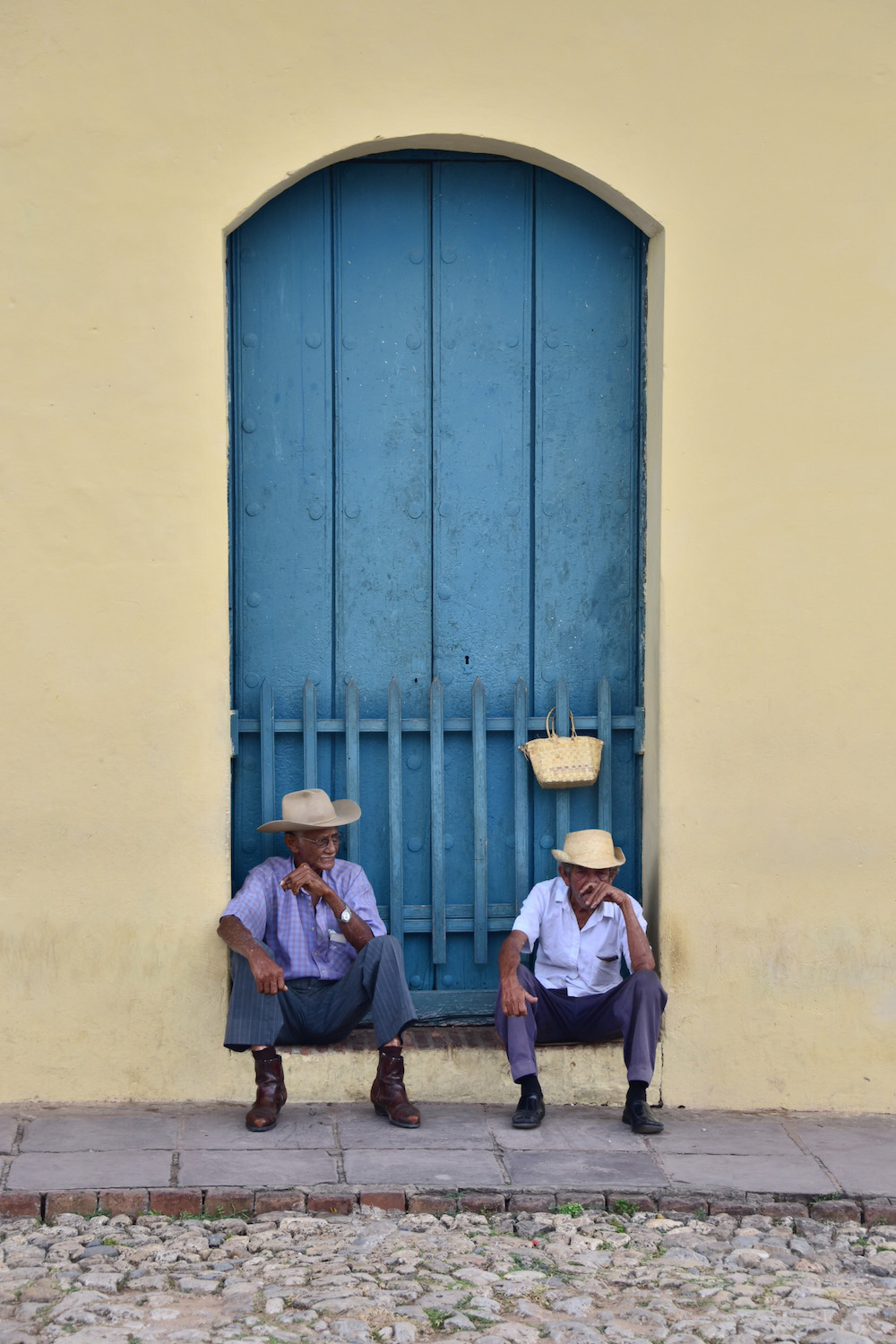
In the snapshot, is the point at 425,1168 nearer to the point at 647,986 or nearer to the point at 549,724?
the point at 647,986

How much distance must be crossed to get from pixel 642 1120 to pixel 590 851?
0.89 metres

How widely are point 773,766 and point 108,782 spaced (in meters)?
2.32

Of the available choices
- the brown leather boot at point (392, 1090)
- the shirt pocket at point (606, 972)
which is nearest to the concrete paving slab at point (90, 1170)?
the brown leather boot at point (392, 1090)

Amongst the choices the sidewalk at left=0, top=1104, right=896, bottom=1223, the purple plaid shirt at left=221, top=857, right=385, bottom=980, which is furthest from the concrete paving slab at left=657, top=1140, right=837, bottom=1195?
the purple plaid shirt at left=221, top=857, right=385, bottom=980

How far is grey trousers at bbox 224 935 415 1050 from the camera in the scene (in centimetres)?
443

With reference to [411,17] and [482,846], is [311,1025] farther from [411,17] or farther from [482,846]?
[411,17]

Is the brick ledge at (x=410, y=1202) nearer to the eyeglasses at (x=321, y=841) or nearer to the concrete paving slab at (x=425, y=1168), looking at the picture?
the concrete paving slab at (x=425, y=1168)

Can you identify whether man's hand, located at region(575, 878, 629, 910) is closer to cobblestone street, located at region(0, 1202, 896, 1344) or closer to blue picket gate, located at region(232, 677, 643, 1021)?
blue picket gate, located at region(232, 677, 643, 1021)

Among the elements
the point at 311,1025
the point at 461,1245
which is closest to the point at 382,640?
the point at 311,1025

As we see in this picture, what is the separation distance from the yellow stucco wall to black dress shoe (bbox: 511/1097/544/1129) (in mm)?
546

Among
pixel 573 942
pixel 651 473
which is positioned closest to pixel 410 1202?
pixel 573 942

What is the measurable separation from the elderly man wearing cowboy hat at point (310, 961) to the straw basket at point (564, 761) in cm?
68

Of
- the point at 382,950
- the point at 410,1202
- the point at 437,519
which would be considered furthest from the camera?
the point at 437,519

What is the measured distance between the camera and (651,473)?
15.9ft
